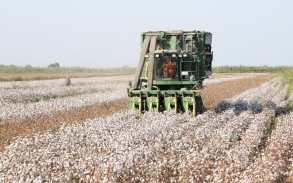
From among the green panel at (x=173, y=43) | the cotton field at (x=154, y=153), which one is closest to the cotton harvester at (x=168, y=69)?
the green panel at (x=173, y=43)

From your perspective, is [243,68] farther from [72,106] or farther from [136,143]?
[136,143]

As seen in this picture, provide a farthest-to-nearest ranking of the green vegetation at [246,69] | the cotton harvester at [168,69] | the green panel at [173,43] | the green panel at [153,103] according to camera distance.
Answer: the green vegetation at [246,69], the green panel at [173,43], the cotton harvester at [168,69], the green panel at [153,103]

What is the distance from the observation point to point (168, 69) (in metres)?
20.6

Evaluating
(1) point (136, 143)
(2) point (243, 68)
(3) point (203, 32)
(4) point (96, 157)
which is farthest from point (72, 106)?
(2) point (243, 68)

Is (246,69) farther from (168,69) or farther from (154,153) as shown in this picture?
(154,153)

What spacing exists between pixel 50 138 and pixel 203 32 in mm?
10036

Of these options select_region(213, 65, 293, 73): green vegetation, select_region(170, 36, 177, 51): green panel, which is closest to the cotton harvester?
select_region(170, 36, 177, 51): green panel

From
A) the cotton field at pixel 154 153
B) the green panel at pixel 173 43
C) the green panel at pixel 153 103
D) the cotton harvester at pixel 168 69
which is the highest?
the green panel at pixel 173 43

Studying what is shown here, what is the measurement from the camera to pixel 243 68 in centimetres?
9819

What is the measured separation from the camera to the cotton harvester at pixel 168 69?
20062mm

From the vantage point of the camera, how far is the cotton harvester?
65.8 ft

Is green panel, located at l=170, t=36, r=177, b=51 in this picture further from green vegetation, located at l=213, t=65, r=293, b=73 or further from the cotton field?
green vegetation, located at l=213, t=65, r=293, b=73

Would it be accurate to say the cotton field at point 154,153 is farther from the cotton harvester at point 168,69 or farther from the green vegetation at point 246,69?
the green vegetation at point 246,69

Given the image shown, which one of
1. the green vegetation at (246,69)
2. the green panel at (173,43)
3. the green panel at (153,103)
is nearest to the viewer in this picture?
the green panel at (153,103)
